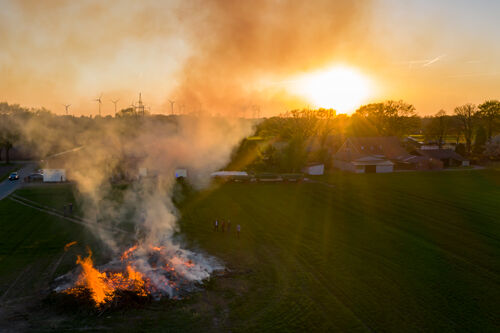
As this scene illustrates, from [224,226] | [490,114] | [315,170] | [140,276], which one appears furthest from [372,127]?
[140,276]

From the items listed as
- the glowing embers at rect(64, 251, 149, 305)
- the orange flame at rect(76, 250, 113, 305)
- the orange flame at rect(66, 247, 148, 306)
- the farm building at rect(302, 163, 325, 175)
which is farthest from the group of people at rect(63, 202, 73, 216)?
the farm building at rect(302, 163, 325, 175)

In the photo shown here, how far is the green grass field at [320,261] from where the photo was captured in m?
15.9

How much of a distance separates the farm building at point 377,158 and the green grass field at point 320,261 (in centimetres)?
2454

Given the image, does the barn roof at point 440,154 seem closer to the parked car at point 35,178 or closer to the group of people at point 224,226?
the group of people at point 224,226

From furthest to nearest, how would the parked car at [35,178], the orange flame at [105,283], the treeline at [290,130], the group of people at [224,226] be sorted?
the parked car at [35,178], the treeline at [290,130], the group of people at [224,226], the orange flame at [105,283]

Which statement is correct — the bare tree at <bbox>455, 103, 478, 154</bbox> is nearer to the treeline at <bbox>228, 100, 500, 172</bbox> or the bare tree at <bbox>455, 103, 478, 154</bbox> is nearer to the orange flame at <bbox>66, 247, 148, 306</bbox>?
the treeline at <bbox>228, 100, 500, 172</bbox>

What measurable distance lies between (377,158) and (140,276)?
60.4 meters

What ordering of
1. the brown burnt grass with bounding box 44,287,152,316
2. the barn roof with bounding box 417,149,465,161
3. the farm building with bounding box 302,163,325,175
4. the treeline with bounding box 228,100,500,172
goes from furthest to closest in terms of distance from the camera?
the treeline with bounding box 228,100,500,172 < the barn roof with bounding box 417,149,465,161 < the farm building with bounding box 302,163,325,175 < the brown burnt grass with bounding box 44,287,152,316

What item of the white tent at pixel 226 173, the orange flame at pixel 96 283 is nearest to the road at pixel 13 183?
the white tent at pixel 226 173

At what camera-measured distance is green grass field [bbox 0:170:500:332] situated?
624 inches

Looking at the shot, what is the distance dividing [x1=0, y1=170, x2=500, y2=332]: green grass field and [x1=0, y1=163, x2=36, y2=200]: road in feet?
13.3

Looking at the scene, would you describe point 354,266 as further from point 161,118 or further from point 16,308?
point 161,118

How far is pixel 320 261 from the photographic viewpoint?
74.0 ft

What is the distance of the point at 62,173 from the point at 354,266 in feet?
144
